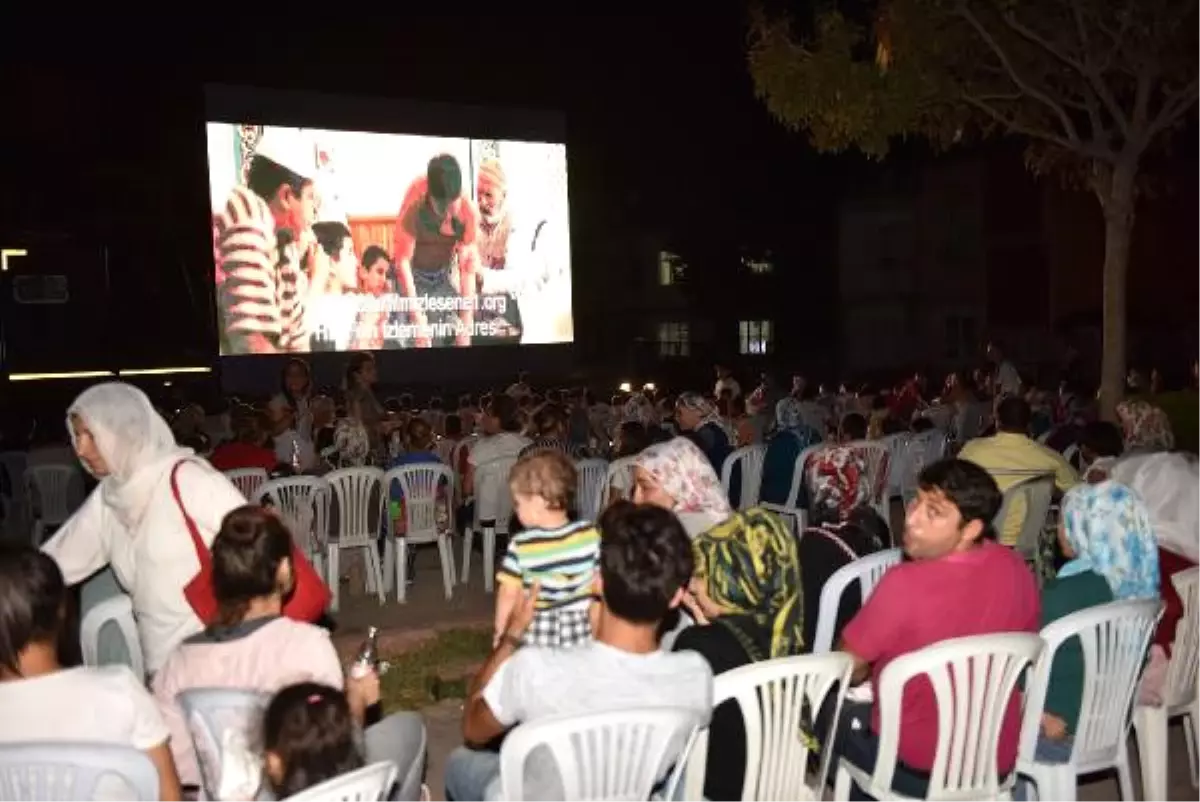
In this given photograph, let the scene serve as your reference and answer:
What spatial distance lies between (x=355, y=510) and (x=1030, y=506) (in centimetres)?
386

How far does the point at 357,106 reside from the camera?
51.9 feet

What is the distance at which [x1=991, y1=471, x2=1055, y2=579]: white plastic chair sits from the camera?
5535 mm

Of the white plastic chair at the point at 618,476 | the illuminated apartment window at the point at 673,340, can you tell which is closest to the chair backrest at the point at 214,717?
the white plastic chair at the point at 618,476

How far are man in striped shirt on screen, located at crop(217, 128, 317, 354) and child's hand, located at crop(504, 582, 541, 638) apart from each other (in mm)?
12041

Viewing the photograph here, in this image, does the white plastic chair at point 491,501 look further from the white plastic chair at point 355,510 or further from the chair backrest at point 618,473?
the chair backrest at point 618,473

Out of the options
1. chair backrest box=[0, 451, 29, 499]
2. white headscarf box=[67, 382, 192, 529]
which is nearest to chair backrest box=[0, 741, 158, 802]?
white headscarf box=[67, 382, 192, 529]

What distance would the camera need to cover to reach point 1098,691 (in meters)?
3.28

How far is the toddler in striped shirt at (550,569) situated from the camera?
133 inches

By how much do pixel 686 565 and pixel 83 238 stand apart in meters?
15.2

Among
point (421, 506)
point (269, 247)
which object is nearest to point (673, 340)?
point (269, 247)

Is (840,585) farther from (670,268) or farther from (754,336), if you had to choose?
(670,268)

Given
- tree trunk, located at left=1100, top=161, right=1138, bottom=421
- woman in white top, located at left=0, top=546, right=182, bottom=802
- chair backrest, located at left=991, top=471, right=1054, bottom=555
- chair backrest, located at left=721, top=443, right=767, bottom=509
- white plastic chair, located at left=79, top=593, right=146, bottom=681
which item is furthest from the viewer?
tree trunk, located at left=1100, top=161, right=1138, bottom=421

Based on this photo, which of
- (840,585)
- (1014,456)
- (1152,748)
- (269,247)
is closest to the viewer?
(1152,748)

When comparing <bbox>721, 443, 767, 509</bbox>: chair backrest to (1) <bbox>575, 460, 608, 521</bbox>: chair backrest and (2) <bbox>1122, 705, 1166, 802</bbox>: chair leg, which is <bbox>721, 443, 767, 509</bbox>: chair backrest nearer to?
(1) <bbox>575, 460, 608, 521</bbox>: chair backrest
